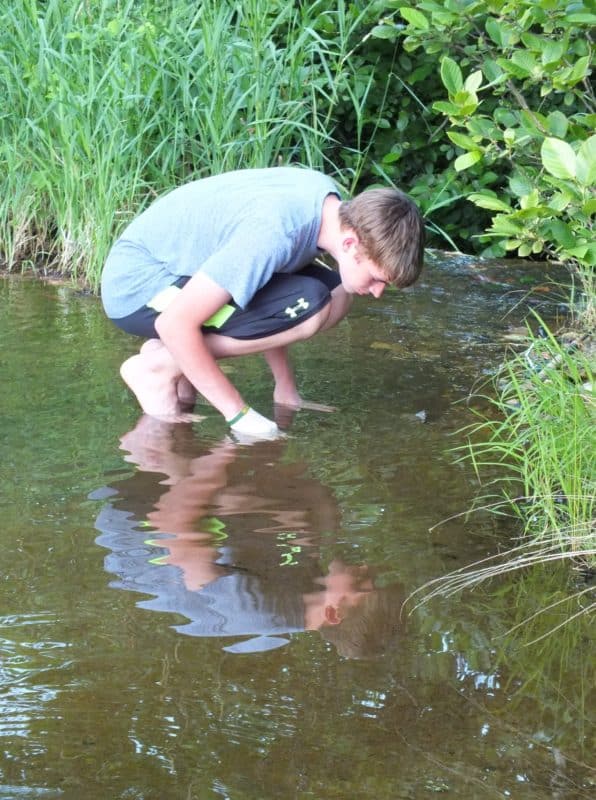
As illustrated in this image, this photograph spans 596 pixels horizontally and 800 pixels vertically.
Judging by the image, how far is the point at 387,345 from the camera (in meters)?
4.69

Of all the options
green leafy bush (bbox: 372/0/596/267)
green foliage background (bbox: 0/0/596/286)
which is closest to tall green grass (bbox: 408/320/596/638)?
green leafy bush (bbox: 372/0/596/267)

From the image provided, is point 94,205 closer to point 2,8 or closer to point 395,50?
point 2,8

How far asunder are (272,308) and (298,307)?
85 millimetres

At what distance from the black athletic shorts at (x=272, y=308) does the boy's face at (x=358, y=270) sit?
22 cm

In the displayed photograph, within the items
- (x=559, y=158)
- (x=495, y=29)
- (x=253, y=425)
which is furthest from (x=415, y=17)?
(x=253, y=425)

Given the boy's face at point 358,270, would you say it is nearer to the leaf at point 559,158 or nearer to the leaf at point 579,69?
the leaf at point 559,158

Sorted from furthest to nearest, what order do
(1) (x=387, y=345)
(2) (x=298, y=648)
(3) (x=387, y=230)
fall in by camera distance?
(1) (x=387, y=345), (3) (x=387, y=230), (2) (x=298, y=648)

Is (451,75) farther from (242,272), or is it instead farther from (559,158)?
(242,272)

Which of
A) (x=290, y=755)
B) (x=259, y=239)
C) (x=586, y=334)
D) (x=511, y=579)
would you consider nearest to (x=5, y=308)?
(x=259, y=239)

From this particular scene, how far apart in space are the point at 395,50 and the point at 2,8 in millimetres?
2241

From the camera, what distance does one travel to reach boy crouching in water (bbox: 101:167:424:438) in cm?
327

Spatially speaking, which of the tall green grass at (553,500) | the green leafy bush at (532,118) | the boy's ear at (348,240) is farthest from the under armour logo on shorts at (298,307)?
the tall green grass at (553,500)

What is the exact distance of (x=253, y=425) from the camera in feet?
11.7

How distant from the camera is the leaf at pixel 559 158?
3166 millimetres
